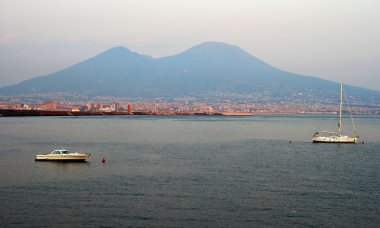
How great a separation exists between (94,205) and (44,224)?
3359 millimetres

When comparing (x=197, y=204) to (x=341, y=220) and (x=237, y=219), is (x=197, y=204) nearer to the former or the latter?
(x=237, y=219)

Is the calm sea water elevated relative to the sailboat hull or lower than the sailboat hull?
lower

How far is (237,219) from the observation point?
21.0 metres

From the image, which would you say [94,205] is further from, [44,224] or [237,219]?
[237,219]

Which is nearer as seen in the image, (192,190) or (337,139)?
(192,190)

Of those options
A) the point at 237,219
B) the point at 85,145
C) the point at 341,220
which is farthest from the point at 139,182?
the point at 85,145

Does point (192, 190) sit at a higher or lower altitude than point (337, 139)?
lower

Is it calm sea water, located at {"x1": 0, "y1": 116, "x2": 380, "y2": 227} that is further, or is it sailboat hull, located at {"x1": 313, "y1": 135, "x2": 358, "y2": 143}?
sailboat hull, located at {"x1": 313, "y1": 135, "x2": 358, "y2": 143}

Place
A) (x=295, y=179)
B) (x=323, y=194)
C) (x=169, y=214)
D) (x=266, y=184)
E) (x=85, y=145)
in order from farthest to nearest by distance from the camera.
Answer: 1. (x=85, y=145)
2. (x=295, y=179)
3. (x=266, y=184)
4. (x=323, y=194)
5. (x=169, y=214)

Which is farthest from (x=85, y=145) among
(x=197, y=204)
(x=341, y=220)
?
(x=341, y=220)

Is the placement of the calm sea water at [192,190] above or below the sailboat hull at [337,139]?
below

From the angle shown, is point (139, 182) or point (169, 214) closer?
point (169, 214)

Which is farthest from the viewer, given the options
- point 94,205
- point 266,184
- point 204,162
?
point 204,162

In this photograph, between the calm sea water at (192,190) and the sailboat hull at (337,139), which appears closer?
the calm sea water at (192,190)
